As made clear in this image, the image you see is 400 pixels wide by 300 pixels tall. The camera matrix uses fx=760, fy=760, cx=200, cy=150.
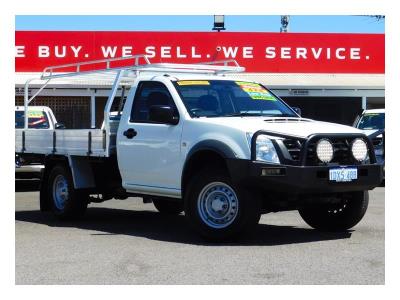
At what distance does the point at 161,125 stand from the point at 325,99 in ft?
54.5

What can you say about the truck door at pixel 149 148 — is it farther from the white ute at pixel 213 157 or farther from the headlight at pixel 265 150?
the headlight at pixel 265 150

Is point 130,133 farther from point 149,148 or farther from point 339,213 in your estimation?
point 339,213

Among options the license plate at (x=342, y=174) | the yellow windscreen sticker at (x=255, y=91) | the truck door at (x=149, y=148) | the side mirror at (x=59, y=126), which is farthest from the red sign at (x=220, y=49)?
the license plate at (x=342, y=174)

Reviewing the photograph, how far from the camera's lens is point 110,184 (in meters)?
10.8

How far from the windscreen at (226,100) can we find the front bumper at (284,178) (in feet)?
3.81

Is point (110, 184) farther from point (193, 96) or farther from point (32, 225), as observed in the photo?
point (193, 96)

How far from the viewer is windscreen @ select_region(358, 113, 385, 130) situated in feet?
59.3

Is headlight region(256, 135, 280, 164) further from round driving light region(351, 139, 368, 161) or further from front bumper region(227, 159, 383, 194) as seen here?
round driving light region(351, 139, 368, 161)

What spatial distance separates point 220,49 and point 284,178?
18.1 metres

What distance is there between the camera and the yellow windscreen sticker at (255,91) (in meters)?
9.86

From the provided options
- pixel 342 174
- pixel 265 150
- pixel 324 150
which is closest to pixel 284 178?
pixel 265 150

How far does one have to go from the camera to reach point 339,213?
9.52 metres

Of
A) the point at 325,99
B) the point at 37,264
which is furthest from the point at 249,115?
the point at 325,99

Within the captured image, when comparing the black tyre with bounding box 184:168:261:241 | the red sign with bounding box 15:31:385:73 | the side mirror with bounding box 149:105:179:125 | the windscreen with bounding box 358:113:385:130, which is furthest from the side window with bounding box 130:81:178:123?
the red sign with bounding box 15:31:385:73
